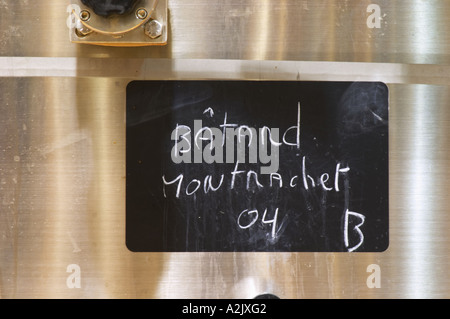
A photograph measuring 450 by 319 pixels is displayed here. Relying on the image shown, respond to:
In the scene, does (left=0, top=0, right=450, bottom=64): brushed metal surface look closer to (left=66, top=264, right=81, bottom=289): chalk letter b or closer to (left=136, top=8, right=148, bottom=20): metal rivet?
(left=136, top=8, right=148, bottom=20): metal rivet

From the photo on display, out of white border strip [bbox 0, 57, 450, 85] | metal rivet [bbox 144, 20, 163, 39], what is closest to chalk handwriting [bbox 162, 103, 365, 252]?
white border strip [bbox 0, 57, 450, 85]

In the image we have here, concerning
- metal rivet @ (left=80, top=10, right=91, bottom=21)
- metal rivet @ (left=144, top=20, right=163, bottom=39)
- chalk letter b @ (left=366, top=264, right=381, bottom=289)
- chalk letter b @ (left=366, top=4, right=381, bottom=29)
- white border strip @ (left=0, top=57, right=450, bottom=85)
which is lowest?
chalk letter b @ (left=366, top=264, right=381, bottom=289)

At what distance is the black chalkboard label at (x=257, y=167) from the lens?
0.97 m

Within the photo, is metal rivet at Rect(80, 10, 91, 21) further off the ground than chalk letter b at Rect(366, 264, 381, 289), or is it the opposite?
metal rivet at Rect(80, 10, 91, 21)

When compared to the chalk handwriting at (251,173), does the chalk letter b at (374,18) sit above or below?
above

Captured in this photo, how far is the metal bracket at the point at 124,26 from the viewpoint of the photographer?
89cm

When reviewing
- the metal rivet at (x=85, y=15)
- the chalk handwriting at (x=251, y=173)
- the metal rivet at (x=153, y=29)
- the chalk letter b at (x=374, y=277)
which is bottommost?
the chalk letter b at (x=374, y=277)

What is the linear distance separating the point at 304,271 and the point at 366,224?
0.68 ft

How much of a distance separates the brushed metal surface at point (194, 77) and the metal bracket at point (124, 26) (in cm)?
6

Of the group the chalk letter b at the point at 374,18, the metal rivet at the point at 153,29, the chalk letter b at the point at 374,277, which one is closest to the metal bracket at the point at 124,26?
the metal rivet at the point at 153,29

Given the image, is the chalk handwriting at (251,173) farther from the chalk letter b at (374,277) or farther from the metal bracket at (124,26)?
the metal bracket at (124,26)

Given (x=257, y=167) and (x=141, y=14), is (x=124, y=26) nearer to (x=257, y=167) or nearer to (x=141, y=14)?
(x=141, y=14)

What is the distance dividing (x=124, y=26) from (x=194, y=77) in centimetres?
21

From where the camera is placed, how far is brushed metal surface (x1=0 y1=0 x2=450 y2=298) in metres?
0.97
